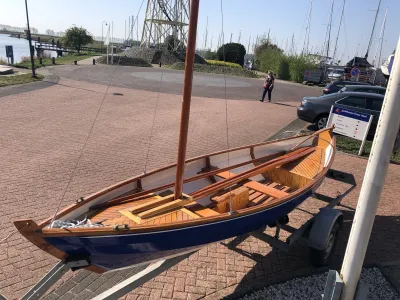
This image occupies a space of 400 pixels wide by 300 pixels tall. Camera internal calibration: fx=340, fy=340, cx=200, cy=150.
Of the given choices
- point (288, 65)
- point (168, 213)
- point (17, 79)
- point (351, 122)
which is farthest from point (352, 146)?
point (288, 65)

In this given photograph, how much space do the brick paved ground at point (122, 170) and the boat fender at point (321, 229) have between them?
539 millimetres

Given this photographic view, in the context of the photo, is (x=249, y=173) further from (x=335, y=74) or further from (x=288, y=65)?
(x=335, y=74)

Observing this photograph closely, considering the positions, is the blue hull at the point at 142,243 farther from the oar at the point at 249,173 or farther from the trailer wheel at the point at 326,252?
the trailer wheel at the point at 326,252

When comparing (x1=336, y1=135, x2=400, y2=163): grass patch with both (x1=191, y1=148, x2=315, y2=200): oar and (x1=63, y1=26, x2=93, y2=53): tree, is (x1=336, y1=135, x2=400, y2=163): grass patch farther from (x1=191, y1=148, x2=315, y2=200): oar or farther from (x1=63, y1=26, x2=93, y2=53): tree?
(x1=63, y1=26, x2=93, y2=53): tree

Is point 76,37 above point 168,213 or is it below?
above

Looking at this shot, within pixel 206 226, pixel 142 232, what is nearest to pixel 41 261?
pixel 142 232

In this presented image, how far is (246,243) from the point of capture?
586 centimetres

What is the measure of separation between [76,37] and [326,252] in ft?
184

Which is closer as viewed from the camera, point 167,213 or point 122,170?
Result: point 167,213

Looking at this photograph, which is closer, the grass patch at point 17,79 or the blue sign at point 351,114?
the blue sign at point 351,114

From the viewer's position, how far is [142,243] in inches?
148

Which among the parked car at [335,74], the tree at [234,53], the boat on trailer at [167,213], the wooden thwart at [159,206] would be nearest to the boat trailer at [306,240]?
the boat on trailer at [167,213]

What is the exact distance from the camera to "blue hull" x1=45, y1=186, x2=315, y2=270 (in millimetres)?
3551

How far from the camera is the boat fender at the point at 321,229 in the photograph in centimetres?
503
